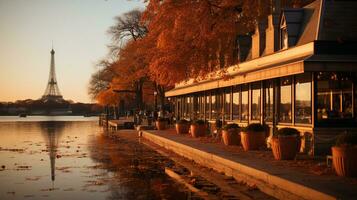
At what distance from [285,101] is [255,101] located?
13.0ft

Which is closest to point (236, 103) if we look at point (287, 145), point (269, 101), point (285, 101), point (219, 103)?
point (219, 103)

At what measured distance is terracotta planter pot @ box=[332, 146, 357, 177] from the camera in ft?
42.5

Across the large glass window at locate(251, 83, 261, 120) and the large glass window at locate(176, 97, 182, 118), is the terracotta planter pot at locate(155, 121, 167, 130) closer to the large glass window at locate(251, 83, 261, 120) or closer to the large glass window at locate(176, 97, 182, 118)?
the large glass window at locate(176, 97, 182, 118)

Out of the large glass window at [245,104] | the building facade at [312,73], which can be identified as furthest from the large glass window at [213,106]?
the building facade at [312,73]

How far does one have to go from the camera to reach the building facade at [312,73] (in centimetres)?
1900

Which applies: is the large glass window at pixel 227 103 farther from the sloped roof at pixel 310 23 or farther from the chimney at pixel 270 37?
the sloped roof at pixel 310 23

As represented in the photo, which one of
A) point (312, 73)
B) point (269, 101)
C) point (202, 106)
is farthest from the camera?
point (202, 106)

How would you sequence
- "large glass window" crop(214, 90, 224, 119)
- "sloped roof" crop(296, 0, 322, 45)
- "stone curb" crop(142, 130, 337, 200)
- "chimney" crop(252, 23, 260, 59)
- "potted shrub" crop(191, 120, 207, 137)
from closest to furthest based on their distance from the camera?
"stone curb" crop(142, 130, 337, 200), "sloped roof" crop(296, 0, 322, 45), "chimney" crop(252, 23, 260, 59), "potted shrub" crop(191, 120, 207, 137), "large glass window" crop(214, 90, 224, 119)

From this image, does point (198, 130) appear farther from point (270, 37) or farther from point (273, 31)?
point (273, 31)

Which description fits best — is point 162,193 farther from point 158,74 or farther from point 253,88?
point 158,74

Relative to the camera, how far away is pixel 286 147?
17.4 m

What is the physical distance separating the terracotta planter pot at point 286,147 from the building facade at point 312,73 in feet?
→ 6.11

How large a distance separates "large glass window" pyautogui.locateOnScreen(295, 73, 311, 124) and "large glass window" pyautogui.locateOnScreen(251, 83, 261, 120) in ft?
15.3

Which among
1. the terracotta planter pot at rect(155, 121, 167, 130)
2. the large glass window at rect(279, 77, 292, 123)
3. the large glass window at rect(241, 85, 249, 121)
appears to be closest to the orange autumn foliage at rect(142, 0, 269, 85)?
the large glass window at rect(241, 85, 249, 121)
